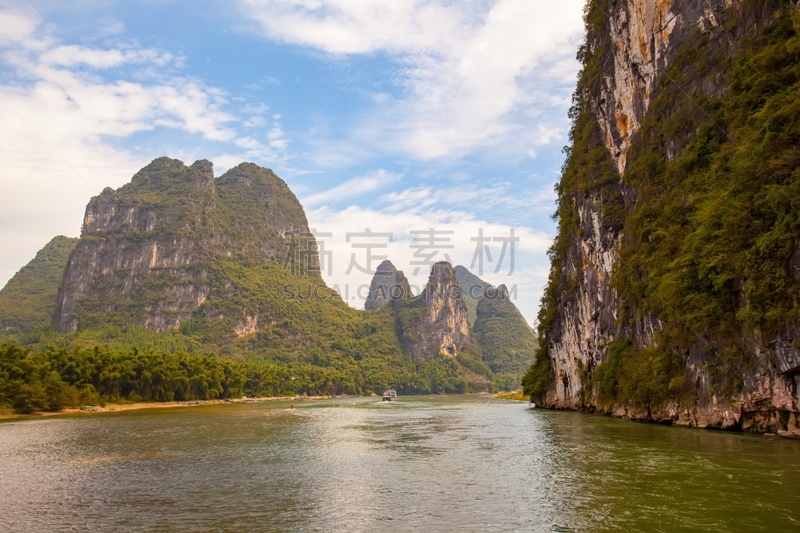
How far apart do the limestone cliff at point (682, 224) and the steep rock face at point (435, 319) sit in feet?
406

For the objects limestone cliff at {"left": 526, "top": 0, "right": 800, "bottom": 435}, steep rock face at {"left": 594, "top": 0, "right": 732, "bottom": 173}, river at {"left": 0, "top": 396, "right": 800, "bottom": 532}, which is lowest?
river at {"left": 0, "top": 396, "right": 800, "bottom": 532}

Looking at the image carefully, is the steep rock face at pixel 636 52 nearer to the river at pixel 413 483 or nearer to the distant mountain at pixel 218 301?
the river at pixel 413 483

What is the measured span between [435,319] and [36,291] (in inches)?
4459

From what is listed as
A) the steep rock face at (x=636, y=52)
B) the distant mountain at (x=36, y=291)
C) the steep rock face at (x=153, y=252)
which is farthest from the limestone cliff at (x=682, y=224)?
the distant mountain at (x=36, y=291)

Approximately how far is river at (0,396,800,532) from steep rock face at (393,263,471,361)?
474 feet

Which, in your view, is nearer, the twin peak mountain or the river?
the river

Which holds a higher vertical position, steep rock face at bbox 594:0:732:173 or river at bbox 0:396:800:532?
steep rock face at bbox 594:0:732:173

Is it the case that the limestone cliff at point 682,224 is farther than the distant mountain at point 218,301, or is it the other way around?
the distant mountain at point 218,301

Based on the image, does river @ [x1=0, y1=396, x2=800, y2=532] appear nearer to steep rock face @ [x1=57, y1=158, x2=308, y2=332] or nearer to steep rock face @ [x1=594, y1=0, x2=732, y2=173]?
steep rock face @ [x1=594, y1=0, x2=732, y2=173]

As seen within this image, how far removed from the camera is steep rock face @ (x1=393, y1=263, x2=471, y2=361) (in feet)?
563

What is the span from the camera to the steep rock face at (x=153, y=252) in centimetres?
13975

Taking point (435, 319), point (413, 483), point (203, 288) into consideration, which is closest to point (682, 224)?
point (413, 483)

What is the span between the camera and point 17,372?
47969 millimetres

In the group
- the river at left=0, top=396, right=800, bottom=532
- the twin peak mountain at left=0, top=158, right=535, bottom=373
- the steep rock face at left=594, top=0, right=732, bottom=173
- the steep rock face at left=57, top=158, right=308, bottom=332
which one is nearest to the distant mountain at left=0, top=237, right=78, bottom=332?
the twin peak mountain at left=0, top=158, right=535, bottom=373
